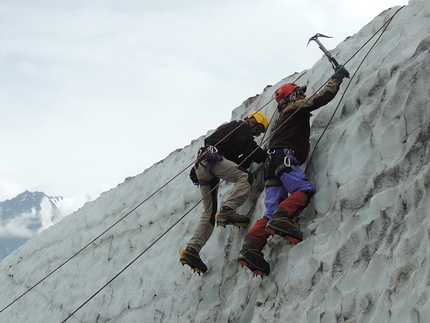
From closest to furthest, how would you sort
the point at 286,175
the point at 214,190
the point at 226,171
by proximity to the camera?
the point at 286,175, the point at 226,171, the point at 214,190

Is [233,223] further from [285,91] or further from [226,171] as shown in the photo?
[285,91]

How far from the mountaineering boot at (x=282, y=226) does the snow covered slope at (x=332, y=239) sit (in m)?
0.16

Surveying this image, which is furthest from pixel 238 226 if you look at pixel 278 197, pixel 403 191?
pixel 403 191

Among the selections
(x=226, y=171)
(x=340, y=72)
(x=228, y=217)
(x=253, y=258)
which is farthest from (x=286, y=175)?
(x=340, y=72)

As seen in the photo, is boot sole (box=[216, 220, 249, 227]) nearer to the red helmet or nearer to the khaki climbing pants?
the khaki climbing pants

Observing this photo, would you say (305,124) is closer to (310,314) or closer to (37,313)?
(310,314)

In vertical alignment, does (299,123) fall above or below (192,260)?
above

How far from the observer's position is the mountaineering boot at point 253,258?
561 cm

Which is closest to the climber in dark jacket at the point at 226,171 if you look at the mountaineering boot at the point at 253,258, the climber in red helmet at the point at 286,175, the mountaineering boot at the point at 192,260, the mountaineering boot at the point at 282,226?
the mountaineering boot at the point at 192,260

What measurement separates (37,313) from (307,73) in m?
5.98

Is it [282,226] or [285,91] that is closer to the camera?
[282,226]

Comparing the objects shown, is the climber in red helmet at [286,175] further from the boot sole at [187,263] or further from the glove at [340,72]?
the boot sole at [187,263]

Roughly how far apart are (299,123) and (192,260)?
6.58 ft

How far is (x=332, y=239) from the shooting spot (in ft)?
17.0
